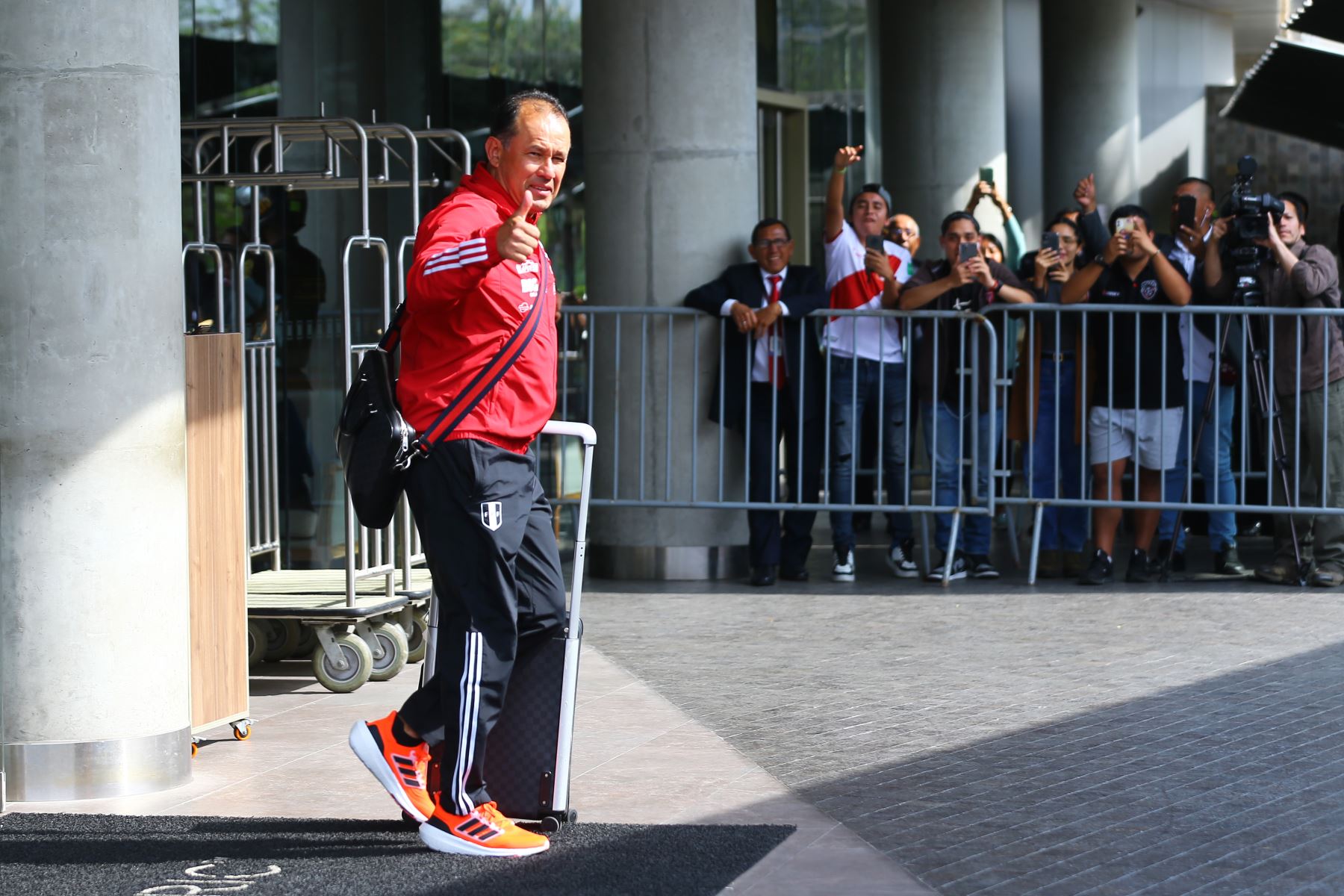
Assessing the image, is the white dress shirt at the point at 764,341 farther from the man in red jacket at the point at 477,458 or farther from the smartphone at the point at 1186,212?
the man in red jacket at the point at 477,458

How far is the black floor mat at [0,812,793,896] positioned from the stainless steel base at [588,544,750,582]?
5.26 meters

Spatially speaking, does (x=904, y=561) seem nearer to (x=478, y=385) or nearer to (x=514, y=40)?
(x=478, y=385)

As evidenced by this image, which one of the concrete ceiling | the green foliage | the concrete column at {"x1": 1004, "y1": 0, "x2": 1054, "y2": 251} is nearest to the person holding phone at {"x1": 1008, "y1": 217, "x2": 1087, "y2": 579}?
the green foliage

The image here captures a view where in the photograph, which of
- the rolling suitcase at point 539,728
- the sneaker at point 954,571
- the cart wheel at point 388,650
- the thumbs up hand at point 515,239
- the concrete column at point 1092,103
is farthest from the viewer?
the concrete column at point 1092,103

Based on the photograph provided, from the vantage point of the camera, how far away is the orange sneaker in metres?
4.95

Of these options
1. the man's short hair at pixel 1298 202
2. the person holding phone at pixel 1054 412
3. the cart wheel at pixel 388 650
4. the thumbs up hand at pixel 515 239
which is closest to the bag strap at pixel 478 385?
the thumbs up hand at pixel 515 239

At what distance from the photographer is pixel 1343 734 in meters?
6.38

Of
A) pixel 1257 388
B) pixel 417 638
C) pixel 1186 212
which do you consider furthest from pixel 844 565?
pixel 417 638

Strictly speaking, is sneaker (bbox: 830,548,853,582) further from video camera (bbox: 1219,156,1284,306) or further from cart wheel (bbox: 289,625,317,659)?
cart wheel (bbox: 289,625,317,659)

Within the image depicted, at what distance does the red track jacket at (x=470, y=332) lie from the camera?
4707 millimetres

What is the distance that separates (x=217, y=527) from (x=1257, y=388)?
19.2ft

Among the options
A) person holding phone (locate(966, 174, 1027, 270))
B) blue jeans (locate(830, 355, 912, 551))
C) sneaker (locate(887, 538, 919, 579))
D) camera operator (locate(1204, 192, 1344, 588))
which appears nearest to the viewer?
camera operator (locate(1204, 192, 1344, 588))

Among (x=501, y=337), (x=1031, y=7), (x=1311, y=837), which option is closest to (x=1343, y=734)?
(x=1311, y=837)

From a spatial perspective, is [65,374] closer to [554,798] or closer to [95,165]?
[95,165]
